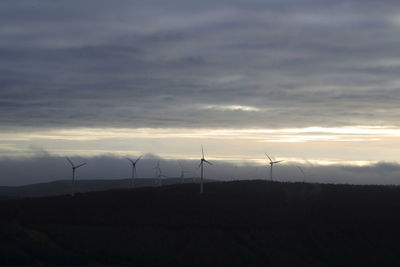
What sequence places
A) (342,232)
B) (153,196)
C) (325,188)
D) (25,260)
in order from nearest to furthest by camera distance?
(25,260), (342,232), (153,196), (325,188)

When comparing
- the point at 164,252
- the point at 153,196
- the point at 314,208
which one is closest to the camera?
the point at 164,252

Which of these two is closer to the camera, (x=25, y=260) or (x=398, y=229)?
(x=25, y=260)

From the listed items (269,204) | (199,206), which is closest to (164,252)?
(199,206)

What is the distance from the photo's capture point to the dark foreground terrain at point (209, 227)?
199 ft

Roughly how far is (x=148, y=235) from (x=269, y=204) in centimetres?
2372

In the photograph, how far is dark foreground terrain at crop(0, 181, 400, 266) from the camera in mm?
60531

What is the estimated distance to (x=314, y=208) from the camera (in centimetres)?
8256

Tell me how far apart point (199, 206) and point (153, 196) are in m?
8.61

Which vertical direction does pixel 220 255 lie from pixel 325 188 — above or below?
below

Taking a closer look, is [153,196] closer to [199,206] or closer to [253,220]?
[199,206]

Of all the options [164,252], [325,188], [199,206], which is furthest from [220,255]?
[325,188]

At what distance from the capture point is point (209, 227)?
70.7m

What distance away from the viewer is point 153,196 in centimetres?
8856

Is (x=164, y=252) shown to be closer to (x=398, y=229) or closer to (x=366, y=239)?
(x=366, y=239)
